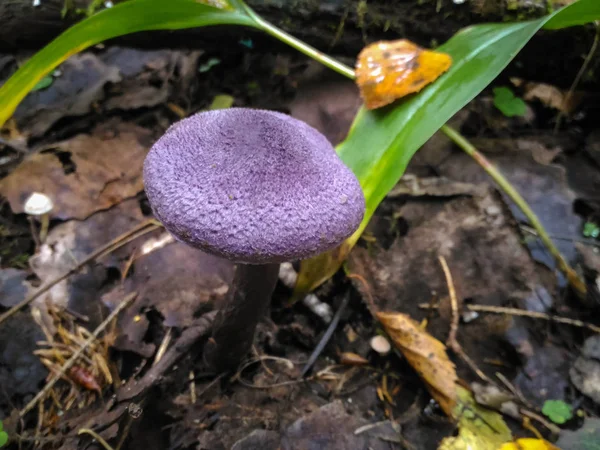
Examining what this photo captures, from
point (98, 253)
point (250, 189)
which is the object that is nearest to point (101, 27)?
point (98, 253)

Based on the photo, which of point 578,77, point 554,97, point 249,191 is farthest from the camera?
point 554,97

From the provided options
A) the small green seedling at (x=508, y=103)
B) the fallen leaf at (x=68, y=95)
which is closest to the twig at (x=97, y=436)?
the fallen leaf at (x=68, y=95)

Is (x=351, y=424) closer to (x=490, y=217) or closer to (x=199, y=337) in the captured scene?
(x=199, y=337)

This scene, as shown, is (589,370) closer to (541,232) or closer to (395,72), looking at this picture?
(541,232)

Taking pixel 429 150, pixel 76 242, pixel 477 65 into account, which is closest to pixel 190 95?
pixel 76 242

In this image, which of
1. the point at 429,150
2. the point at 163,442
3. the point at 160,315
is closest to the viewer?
the point at 163,442

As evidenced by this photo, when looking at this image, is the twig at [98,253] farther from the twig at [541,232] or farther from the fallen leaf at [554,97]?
the fallen leaf at [554,97]
